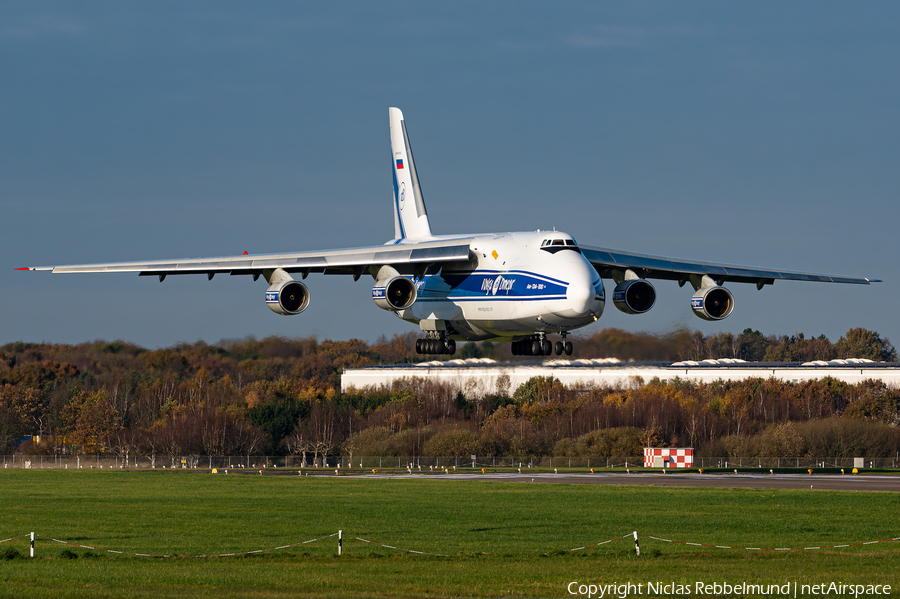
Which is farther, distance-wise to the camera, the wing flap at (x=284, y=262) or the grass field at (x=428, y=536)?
the wing flap at (x=284, y=262)

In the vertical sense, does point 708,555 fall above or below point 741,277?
below

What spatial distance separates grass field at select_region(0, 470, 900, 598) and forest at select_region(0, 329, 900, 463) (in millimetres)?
20082

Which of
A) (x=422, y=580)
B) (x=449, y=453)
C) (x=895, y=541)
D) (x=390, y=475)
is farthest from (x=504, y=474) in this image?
(x=422, y=580)

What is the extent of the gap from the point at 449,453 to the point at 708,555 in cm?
5475

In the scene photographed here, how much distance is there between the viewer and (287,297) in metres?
38.1

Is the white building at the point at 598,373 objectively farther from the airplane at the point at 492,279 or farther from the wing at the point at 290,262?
the wing at the point at 290,262

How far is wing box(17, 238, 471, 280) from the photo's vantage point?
3831 cm

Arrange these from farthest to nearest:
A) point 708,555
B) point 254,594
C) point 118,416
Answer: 1. point 118,416
2. point 708,555
3. point 254,594

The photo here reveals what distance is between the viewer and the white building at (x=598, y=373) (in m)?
74.9

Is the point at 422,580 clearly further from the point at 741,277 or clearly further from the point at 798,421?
the point at 798,421

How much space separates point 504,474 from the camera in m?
67.8

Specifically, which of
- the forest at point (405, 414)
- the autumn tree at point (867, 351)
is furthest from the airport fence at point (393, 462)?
the autumn tree at point (867, 351)

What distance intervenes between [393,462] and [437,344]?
4179 centimetres

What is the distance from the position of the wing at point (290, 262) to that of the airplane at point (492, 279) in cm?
3
